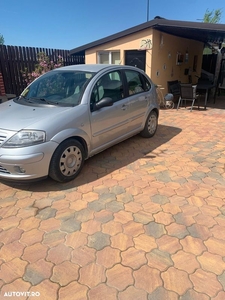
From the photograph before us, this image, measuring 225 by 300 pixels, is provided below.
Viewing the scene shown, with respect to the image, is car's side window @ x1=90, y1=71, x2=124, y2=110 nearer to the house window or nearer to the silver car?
the silver car

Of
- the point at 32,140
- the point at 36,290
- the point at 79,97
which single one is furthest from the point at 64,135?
the point at 36,290

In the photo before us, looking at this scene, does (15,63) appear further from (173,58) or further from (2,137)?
(2,137)

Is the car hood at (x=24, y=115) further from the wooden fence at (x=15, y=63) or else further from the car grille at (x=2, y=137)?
the wooden fence at (x=15, y=63)

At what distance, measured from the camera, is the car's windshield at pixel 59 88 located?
10.5ft

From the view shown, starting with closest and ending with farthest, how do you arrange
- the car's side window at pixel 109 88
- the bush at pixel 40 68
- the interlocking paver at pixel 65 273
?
1. the interlocking paver at pixel 65 273
2. the car's side window at pixel 109 88
3. the bush at pixel 40 68

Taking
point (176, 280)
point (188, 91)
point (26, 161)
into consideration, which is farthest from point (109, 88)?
point (188, 91)

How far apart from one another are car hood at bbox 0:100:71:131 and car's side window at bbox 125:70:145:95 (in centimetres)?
159

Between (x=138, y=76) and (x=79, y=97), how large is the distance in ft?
5.93

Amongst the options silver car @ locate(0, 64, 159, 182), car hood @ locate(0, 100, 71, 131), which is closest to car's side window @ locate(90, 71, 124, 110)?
silver car @ locate(0, 64, 159, 182)

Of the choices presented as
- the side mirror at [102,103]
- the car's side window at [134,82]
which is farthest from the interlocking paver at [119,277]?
the car's side window at [134,82]

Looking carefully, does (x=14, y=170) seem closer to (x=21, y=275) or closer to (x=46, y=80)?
(x=21, y=275)

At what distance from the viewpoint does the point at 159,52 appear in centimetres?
812

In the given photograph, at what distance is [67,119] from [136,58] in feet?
20.9

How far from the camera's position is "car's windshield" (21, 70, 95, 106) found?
3210 millimetres
